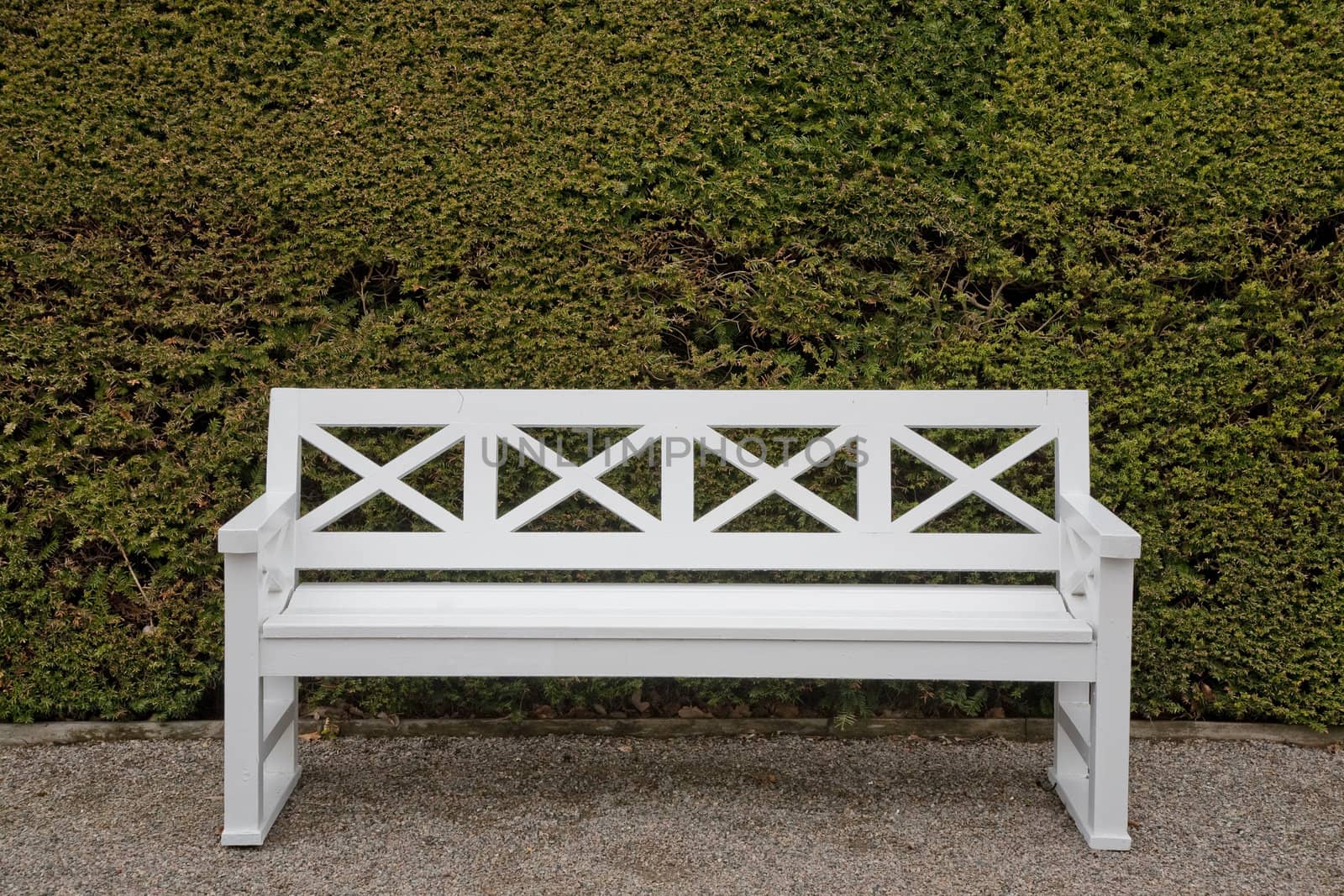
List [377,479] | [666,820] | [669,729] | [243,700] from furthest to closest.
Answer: [669,729], [377,479], [666,820], [243,700]

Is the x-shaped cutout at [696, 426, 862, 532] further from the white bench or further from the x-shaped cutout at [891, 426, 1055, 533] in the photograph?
the x-shaped cutout at [891, 426, 1055, 533]

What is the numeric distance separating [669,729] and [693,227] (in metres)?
1.83

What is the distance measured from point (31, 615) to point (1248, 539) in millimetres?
4333

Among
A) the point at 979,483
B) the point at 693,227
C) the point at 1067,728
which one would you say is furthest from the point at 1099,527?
the point at 693,227

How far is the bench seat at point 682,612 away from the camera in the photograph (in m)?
2.41

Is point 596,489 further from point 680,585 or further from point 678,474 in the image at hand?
point 680,585

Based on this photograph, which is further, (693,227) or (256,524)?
(693,227)

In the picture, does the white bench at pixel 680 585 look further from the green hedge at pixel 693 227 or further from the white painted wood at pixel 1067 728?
the green hedge at pixel 693 227

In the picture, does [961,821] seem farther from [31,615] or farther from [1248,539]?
[31,615]

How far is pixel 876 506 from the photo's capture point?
113 inches

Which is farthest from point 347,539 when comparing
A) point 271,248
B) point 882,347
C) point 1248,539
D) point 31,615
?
point 1248,539

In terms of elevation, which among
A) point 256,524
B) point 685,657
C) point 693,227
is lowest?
point 685,657

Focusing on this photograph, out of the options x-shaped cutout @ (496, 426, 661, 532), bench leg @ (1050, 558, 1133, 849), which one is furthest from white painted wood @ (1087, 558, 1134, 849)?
x-shaped cutout @ (496, 426, 661, 532)

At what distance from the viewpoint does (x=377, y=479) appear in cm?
282
